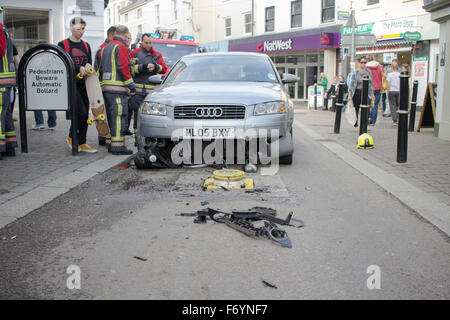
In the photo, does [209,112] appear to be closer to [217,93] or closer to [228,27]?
[217,93]

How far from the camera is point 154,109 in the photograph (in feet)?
22.0

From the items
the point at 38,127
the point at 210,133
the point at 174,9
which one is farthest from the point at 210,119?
the point at 174,9

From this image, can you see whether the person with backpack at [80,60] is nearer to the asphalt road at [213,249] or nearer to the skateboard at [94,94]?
the skateboard at [94,94]

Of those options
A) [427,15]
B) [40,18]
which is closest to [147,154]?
[40,18]

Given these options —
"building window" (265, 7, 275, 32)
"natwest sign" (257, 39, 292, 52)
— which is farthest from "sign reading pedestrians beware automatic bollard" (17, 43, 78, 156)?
"building window" (265, 7, 275, 32)

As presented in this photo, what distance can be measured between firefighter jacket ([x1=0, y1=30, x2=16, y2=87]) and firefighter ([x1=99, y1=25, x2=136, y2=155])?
1.32 metres

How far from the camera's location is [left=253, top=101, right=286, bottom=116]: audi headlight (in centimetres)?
655

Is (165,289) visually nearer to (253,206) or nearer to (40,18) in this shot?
(253,206)

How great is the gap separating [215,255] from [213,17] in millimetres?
41527

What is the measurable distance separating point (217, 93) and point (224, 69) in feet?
4.46

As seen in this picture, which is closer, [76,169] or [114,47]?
[76,169]

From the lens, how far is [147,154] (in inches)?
268

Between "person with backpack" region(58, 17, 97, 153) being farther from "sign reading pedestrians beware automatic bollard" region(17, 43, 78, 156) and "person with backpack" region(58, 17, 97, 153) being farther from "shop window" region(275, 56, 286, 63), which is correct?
"shop window" region(275, 56, 286, 63)

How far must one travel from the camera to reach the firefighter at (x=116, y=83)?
7.87m
